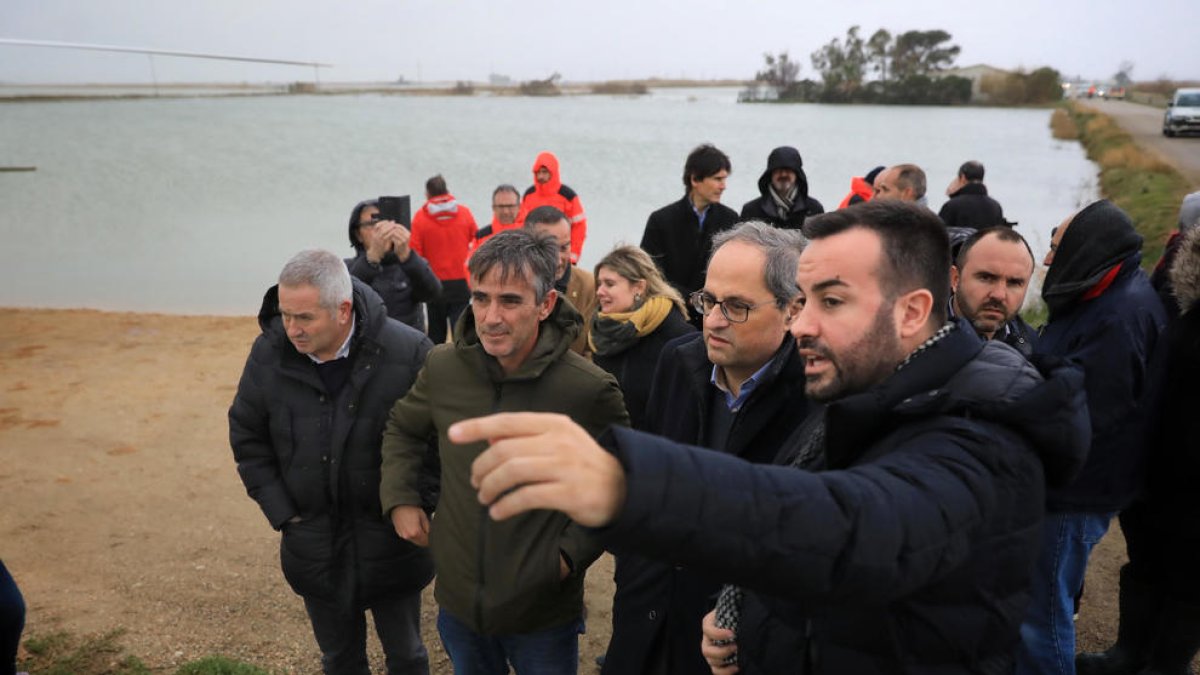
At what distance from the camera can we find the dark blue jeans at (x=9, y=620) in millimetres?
2803

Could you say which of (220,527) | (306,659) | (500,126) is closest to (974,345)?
(306,659)

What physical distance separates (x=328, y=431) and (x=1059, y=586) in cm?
287

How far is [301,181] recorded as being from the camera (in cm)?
2631

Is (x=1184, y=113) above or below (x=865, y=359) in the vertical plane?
above

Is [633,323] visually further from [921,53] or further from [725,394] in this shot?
[921,53]

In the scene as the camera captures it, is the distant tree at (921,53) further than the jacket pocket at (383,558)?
Yes

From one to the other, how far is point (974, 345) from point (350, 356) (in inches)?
86.8

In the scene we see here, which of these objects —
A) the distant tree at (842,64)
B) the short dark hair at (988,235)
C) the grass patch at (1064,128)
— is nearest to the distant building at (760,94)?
the distant tree at (842,64)

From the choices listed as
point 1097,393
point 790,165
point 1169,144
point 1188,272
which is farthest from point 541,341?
point 1169,144

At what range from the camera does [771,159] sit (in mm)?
5742

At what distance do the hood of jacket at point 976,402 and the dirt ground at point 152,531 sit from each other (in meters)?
2.83

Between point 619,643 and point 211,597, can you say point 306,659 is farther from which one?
point 619,643

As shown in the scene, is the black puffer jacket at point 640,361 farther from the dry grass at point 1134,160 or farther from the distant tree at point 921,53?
the distant tree at point 921,53

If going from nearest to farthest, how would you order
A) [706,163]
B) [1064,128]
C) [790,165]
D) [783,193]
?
[706,163] < [790,165] < [783,193] < [1064,128]
